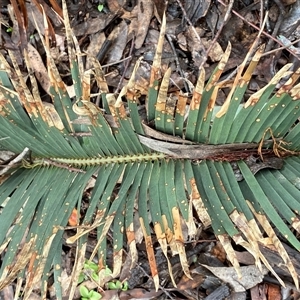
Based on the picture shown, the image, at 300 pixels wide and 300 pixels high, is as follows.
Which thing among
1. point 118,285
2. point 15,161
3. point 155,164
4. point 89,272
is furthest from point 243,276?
point 15,161

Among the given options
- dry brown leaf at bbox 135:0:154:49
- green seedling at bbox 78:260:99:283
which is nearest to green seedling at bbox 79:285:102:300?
green seedling at bbox 78:260:99:283

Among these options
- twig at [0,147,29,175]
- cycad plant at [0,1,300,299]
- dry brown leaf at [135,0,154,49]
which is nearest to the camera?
cycad plant at [0,1,300,299]

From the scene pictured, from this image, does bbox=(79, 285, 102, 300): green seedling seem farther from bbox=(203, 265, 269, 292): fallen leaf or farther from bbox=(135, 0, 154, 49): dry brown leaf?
bbox=(135, 0, 154, 49): dry brown leaf

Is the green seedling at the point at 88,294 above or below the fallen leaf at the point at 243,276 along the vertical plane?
below

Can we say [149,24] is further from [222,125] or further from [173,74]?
[222,125]

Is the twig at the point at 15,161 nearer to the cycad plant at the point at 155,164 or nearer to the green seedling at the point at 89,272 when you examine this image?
the cycad plant at the point at 155,164

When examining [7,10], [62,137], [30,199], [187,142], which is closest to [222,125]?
[187,142]

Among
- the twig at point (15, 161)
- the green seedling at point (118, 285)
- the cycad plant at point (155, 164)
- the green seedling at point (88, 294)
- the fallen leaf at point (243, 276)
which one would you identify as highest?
the cycad plant at point (155, 164)

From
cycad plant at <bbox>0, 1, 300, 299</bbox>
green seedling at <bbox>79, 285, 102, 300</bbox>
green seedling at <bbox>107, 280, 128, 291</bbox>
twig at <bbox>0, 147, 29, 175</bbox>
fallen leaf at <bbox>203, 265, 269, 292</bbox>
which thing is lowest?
green seedling at <bbox>79, 285, 102, 300</bbox>

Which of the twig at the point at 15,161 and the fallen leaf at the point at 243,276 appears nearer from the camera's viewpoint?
the twig at the point at 15,161

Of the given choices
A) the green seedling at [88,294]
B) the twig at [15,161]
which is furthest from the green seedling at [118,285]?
the twig at [15,161]
